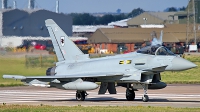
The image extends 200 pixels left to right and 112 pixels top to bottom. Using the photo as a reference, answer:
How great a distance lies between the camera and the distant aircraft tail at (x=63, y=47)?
25.2 m

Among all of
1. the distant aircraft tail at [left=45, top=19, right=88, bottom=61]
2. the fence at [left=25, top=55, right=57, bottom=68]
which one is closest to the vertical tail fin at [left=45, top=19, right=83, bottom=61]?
the distant aircraft tail at [left=45, top=19, right=88, bottom=61]

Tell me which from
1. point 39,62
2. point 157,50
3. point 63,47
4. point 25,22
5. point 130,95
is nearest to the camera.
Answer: point 157,50

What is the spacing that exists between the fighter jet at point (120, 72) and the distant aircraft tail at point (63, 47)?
1.33ft

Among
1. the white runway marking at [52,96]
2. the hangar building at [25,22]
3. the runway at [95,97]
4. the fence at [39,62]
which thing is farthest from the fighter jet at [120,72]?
the hangar building at [25,22]

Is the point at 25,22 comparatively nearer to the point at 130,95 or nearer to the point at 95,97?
the point at 95,97

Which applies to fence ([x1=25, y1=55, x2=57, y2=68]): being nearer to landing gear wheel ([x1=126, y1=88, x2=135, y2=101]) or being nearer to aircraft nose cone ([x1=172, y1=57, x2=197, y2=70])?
landing gear wheel ([x1=126, y1=88, x2=135, y2=101])

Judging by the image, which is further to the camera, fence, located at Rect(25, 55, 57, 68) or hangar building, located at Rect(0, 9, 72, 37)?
hangar building, located at Rect(0, 9, 72, 37)

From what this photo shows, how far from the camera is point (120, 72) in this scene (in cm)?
2320

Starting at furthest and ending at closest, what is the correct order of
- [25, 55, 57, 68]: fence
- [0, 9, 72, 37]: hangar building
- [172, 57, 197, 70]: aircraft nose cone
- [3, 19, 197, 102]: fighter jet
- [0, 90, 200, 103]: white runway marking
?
[0, 9, 72, 37]: hangar building < [25, 55, 57, 68]: fence < [0, 90, 200, 103]: white runway marking < [3, 19, 197, 102]: fighter jet < [172, 57, 197, 70]: aircraft nose cone

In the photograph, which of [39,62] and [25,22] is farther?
[25,22]

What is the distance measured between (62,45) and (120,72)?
11.5 ft

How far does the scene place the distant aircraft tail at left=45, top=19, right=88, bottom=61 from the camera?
25156 millimetres

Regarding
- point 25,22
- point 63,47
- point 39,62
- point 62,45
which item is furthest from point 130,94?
point 25,22

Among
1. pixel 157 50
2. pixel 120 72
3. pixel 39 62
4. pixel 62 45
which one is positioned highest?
pixel 62 45
